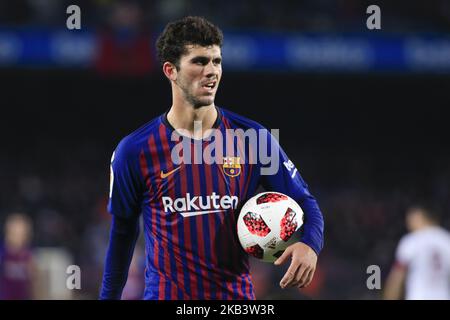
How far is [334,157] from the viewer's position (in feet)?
57.8

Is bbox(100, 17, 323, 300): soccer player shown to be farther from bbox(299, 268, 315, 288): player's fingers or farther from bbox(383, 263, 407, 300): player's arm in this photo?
bbox(383, 263, 407, 300): player's arm

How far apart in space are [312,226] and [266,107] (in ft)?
45.7

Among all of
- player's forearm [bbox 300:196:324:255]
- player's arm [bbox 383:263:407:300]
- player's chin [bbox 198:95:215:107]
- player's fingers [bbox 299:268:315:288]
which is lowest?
player's arm [bbox 383:263:407:300]

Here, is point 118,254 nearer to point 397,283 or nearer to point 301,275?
point 301,275

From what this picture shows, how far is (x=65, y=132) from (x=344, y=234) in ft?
20.7

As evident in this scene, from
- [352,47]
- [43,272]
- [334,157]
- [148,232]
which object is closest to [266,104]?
[334,157]

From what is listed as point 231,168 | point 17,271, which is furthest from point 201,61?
point 17,271

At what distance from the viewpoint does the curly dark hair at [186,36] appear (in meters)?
3.99

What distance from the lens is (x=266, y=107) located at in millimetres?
17812

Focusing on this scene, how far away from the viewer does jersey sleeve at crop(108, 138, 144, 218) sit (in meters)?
4.09

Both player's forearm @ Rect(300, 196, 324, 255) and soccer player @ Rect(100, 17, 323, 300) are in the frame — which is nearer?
player's forearm @ Rect(300, 196, 324, 255)

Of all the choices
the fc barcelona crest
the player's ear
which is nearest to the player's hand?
the fc barcelona crest

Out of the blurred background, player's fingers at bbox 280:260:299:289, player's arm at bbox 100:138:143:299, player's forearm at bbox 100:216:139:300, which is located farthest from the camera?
the blurred background
